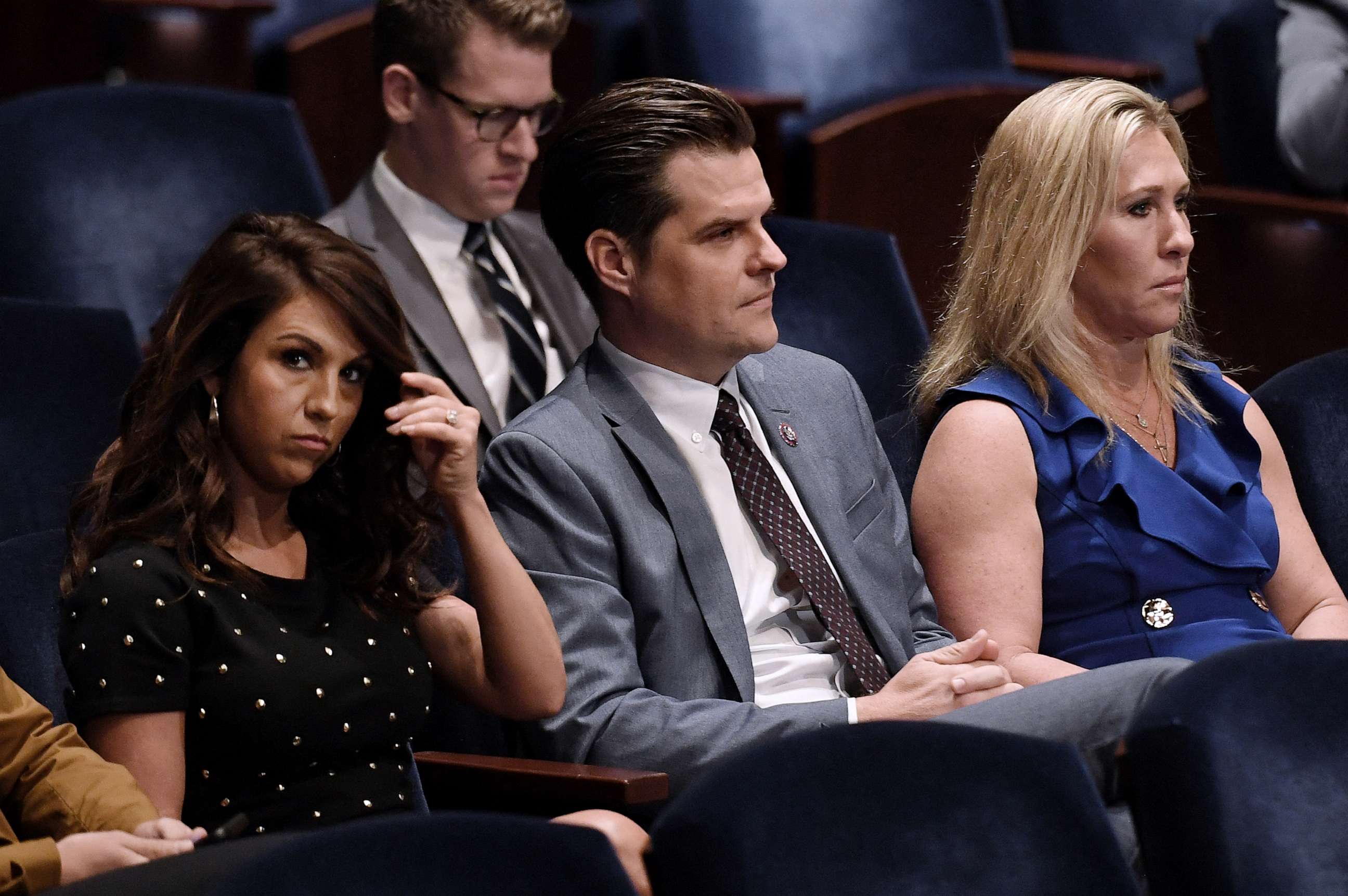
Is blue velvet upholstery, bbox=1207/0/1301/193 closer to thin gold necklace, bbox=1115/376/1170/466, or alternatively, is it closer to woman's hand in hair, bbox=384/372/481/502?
thin gold necklace, bbox=1115/376/1170/466

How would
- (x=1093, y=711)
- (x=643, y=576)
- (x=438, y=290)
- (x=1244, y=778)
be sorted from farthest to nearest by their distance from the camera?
(x=438, y=290) → (x=643, y=576) → (x=1093, y=711) → (x=1244, y=778)

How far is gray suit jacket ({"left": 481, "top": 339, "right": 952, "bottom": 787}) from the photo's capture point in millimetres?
1058

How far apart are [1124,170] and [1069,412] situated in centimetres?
19

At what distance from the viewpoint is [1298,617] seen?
132 cm

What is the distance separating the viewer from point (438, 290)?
1.52m

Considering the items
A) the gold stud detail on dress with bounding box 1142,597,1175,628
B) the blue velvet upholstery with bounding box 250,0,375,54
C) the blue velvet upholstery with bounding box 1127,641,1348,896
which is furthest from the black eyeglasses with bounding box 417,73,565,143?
the blue velvet upholstery with bounding box 1127,641,1348,896

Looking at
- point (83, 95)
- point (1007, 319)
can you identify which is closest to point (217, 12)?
point (83, 95)

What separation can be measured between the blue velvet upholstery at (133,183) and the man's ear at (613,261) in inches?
22.4

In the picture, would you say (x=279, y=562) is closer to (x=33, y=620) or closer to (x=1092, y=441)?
(x=33, y=620)

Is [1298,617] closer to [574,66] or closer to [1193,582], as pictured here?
[1193,582]

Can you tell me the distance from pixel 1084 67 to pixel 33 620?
143 centimetres

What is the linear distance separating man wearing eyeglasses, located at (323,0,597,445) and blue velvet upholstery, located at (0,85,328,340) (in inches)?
6.1

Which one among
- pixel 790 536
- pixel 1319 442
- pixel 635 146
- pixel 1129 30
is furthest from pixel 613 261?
pixel 1129 30

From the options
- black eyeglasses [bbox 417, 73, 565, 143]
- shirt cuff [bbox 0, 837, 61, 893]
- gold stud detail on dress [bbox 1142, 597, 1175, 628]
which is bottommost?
gold stud detail on dress [bbox 1142, 597, 1175, 628]
